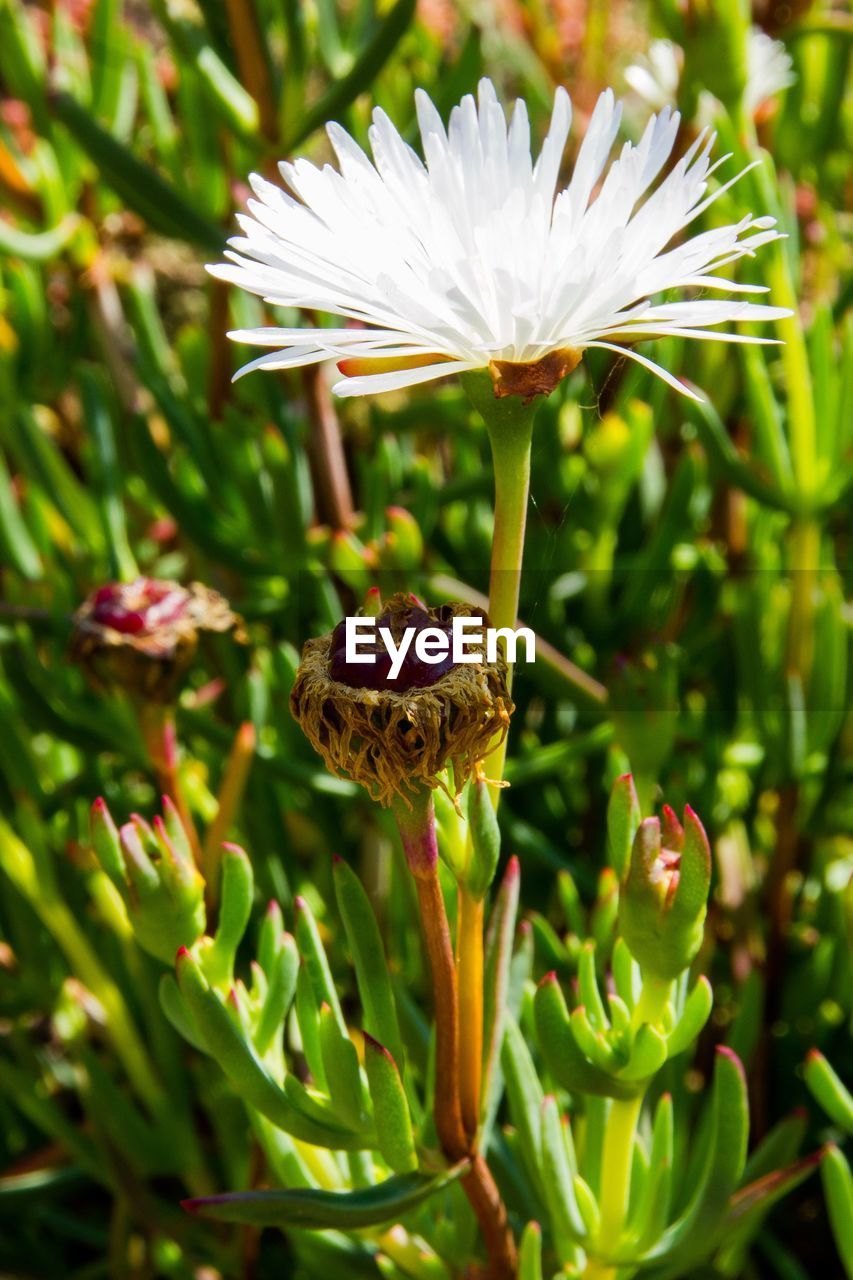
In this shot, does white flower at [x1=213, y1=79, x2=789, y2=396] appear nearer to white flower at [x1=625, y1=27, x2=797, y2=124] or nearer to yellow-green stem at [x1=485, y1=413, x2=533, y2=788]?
yellow-green stem at [x1=485, y1=413, x2=533, y2=788]

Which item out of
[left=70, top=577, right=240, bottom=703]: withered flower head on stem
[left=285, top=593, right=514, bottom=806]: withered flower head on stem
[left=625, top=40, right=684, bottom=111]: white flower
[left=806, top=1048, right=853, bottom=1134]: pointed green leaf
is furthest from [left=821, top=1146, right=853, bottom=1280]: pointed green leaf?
[left=625, top=40, right=684, bottom=111]: white flower

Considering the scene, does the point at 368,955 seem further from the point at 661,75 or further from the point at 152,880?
the point at 661,75

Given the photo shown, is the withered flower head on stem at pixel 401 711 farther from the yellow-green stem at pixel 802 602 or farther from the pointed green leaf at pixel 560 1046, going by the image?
the yellow-green stem at pixel 802 602

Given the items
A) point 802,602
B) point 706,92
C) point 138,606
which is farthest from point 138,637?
point 706,92

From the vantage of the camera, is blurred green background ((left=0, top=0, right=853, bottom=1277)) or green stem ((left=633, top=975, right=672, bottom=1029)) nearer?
green stem ((left=633, top=975, right=672, bottom=1029))

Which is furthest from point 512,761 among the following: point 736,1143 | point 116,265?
point 116,265

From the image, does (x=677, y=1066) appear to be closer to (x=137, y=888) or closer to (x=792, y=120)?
(x=137, y=888)

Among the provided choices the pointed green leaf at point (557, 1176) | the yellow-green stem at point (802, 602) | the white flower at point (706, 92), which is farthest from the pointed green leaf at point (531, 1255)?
the white flower at point (706, 92)
